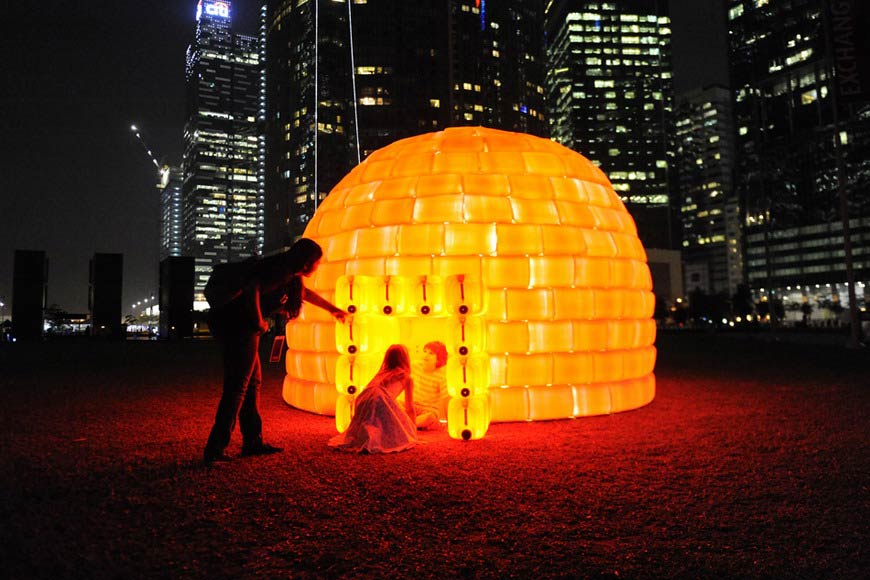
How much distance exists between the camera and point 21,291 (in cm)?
3347

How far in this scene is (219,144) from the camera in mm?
124250

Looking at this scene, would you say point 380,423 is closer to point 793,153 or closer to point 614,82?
point 793,153

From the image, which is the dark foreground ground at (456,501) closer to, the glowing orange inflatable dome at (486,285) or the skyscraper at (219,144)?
the glowing orange inflatable dome at (486,285)

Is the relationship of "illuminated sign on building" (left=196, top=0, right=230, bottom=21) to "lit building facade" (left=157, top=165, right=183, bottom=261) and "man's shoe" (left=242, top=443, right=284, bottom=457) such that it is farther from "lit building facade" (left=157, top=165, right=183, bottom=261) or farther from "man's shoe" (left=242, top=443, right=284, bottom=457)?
"man's shoe" (left=242, top=443, right=284, bottom=457)

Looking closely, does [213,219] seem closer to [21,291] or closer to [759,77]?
[21,291]

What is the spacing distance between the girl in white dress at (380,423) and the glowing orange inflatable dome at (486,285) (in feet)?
1.88

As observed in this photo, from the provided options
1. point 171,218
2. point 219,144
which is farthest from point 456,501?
point 171,218

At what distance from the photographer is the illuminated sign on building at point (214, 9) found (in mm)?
146625

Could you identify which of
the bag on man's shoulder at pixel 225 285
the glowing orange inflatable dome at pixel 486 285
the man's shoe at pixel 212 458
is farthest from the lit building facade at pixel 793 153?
the man's shoe at pixel 212 458

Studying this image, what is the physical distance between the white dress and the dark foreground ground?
21cm

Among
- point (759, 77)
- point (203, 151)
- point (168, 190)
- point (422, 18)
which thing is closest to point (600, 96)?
point (759, 77)

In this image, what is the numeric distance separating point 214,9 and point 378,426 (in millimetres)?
172930

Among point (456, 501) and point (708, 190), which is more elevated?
point (708, 190)

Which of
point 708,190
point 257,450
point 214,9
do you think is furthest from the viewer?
point 708,190
